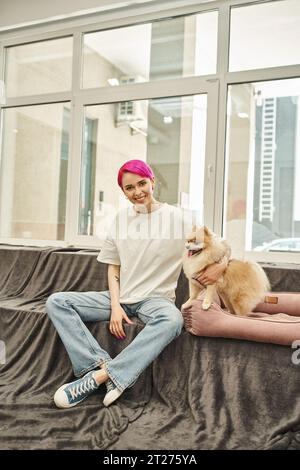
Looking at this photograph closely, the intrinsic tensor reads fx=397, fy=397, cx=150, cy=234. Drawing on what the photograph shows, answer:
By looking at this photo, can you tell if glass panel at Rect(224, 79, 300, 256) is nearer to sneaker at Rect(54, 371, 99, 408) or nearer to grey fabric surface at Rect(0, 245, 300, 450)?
grey fabric surface at Rect(0, 245, 300, 450)

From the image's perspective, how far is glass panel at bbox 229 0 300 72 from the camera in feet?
9.27

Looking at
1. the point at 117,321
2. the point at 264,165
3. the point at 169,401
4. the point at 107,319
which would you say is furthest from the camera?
the point at 264,165

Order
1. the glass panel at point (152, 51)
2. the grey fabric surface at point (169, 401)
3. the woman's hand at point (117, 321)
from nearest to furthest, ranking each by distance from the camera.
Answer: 1. the grey fabric surface at point (169, 401)
2. the woman's hand at point (117, 321)
3. the glass panel at point (152, 51)

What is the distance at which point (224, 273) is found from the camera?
5.94 ft

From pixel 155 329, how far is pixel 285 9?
8.35 ft

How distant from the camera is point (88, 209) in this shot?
11.5 feet

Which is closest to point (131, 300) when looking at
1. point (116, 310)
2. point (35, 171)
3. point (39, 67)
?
point (116, 310)

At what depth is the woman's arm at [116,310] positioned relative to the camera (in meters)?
1.92

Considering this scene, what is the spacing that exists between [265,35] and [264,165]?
0.95 metres

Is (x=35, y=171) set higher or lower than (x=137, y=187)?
higher

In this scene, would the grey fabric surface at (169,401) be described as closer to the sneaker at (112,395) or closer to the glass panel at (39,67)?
the sneaker at (112,395)

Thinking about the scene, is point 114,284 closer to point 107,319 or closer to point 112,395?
point 107,319

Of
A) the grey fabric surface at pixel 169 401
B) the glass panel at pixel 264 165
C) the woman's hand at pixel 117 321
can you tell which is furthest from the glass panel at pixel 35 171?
the woman's hand at pixel 117 321

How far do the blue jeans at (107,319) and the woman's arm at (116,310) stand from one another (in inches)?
2.1
